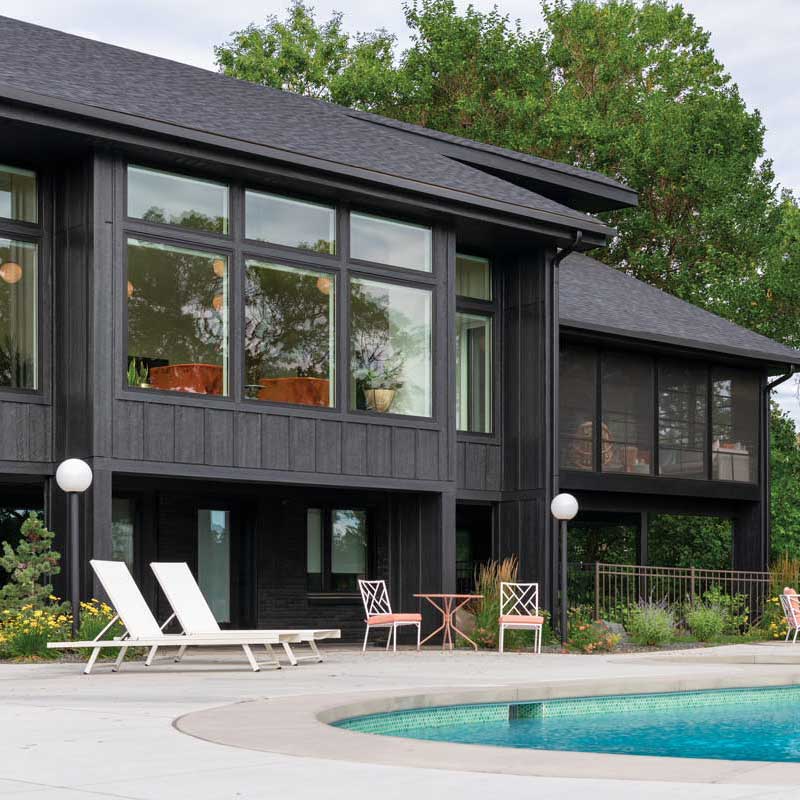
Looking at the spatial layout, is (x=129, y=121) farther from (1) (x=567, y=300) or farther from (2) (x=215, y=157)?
(1) (x=567, y=300)

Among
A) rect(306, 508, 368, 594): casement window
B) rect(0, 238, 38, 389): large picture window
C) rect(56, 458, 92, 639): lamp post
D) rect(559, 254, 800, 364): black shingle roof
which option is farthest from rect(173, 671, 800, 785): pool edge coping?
rect(559, 254, 800, 364): black shingle roof

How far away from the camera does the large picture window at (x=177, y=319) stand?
1404 centimetres

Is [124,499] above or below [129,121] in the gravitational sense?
below

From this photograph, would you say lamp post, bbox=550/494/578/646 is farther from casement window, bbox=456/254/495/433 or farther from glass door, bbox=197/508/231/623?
glass door, bbox=197/508/231/623

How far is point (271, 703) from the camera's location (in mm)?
8047

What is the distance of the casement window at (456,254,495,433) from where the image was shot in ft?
60.0

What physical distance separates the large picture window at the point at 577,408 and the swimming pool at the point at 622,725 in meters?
9.46

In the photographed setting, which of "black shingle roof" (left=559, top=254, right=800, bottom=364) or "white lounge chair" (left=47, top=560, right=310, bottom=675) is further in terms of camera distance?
"black shingle roof" (left=559, top=254, right=800, bottom=364)

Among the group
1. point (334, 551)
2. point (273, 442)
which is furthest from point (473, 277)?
point (273, 442)

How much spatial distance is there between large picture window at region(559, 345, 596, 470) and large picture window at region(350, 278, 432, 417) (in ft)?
12.8

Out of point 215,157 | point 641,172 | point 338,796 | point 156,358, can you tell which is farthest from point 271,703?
point 641,172

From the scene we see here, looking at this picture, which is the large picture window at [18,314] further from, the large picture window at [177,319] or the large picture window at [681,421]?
the large picture window at [681,421]

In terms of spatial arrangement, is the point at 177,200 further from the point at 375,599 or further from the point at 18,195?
the point at 375,599

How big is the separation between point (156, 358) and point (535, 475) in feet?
19.6
